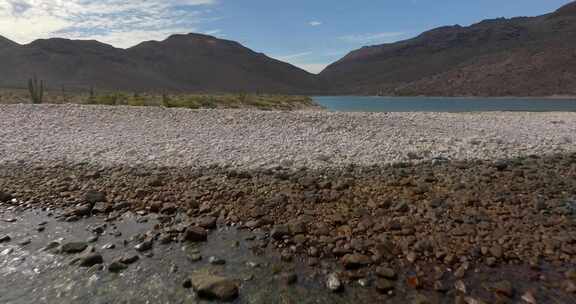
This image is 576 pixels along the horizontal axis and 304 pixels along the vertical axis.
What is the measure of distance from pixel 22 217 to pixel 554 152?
42.9 feet

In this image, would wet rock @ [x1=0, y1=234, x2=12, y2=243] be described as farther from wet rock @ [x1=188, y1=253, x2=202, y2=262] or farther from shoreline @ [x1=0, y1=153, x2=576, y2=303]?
wet rock @ [x1=188, y1=253, x2=202, y2=262]

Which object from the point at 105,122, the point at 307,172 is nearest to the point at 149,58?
the point at 105,122

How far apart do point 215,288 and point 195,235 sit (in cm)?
141

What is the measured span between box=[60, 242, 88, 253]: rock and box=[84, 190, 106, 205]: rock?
5.61 feet

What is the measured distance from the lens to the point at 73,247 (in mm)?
5445

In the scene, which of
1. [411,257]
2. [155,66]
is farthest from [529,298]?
[155,66]

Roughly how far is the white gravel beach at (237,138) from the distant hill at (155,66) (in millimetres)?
71085

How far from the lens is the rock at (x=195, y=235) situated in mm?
5727

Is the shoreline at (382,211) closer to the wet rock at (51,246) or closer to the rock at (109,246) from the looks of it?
the rock at (109,246)

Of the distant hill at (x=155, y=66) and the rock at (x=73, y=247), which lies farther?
the distant hill at (x=155, y=66)

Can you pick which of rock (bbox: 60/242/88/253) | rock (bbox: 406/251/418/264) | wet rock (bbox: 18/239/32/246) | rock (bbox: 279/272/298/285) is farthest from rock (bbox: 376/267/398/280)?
wet rock (bbox: 18/239/32/246)

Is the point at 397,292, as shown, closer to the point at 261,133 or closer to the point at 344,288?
the point at 344,288

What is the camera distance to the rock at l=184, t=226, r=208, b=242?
5.73 meters

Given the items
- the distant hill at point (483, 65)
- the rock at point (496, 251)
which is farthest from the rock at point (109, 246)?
the distant hill at point (483, 65)
